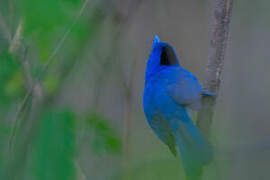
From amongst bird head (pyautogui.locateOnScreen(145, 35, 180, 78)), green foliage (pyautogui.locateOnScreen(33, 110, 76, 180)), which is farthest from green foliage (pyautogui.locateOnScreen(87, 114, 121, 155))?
green foliage (pyautogui.locateOnScreen(33, 110, 76, 180))

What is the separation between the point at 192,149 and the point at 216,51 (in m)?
0.57

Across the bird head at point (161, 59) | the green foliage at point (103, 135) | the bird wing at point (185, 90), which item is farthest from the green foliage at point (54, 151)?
the bird head at point (161, 59)

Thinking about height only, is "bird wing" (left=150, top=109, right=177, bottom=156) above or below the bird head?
below

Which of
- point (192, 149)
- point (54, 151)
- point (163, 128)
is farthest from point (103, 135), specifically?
point (54, 151)

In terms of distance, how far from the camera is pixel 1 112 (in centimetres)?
210

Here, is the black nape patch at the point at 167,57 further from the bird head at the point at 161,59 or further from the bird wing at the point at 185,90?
the bird wing at the point at 185,90

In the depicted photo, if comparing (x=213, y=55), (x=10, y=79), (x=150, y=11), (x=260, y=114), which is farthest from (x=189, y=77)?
(x=260, y=114)

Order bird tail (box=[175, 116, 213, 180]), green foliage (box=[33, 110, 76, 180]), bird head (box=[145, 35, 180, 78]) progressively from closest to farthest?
green foliage (box=[33, 110, 76, 180])
bird tail (box=[175, 116, 213, 180])
bird head (box=[145, 35, 180, 78])

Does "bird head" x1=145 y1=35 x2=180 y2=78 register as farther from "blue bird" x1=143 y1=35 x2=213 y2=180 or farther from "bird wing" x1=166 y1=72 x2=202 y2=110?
"bird wing" x1=166 y1=72 x2=202 y2=110

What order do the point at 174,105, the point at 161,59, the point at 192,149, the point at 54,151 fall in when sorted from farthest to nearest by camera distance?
the point at 161,59
the point at 174,105
the point at 192,149
the point at 54,151

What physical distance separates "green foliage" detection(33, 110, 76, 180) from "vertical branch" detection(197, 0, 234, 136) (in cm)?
104

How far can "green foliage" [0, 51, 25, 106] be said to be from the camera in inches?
75.4

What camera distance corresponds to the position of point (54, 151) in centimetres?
97

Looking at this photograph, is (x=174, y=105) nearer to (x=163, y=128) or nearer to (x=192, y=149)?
(x=163, y=128)
